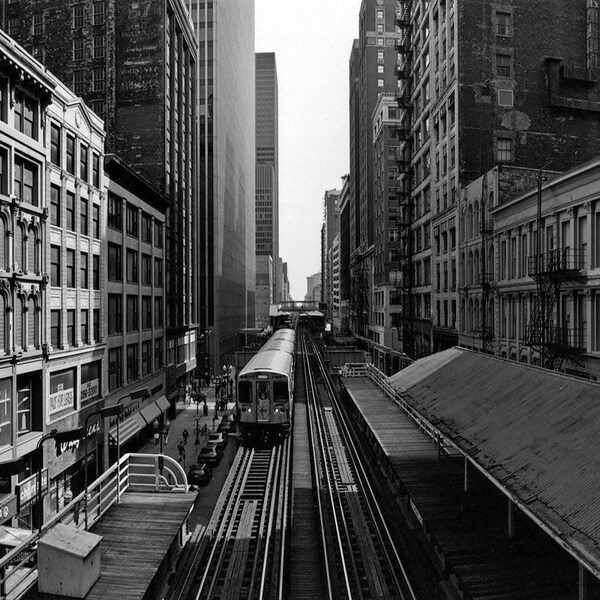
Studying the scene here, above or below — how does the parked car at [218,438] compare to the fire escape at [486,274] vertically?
below

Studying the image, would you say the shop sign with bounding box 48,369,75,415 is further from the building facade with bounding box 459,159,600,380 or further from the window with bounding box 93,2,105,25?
the window with bounding box 93,2,105,25

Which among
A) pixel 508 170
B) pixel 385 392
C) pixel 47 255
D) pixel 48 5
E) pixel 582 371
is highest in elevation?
pixel 48 5

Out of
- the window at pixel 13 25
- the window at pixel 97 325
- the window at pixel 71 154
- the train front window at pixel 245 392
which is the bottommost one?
the train front window at pixel 245 392

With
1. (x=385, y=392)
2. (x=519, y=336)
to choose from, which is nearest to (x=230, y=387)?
(x=385, y=392)

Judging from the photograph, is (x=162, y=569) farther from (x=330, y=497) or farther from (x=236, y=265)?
(x=236, y=265)

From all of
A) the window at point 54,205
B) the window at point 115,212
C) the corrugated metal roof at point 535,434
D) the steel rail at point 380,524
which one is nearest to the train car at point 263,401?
the steel rail at point 380,524

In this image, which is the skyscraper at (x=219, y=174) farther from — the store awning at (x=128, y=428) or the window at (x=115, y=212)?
the store awning at (x=128, y=428)

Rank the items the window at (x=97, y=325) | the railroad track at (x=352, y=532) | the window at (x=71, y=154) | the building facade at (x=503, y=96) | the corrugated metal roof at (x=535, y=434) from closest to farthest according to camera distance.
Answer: the corrugated metal roof at (x=535, y=434), the railroad track at (x=352, y=532), the window at (x=71, y=154), the window at (x=97, y=325), the building facade at (x=503, y=96)

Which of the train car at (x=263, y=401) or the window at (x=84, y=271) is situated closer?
the train car at (x=263, y=401)
